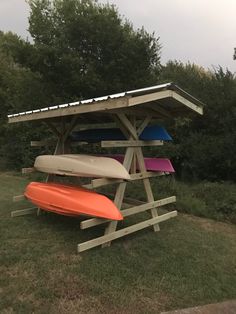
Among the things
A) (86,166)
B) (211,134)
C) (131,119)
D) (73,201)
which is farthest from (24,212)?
(211,134)

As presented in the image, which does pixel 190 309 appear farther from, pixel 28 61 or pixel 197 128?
pixel 28 61

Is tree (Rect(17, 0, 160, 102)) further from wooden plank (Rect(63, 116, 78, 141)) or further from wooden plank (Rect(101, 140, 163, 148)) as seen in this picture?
wooden plank (Rect(101, 140, 163, 148))

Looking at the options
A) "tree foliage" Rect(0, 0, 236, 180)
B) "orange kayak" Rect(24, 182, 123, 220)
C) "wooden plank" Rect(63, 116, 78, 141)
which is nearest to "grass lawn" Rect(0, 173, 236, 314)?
"orange kayak" Rect(24, 182, 123, 220)

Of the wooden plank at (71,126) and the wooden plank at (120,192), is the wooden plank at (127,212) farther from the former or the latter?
the wooden plank at (71,126)

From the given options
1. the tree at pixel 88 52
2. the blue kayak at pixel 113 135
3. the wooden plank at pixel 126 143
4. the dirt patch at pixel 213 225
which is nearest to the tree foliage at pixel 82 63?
the tree at pixel 88 52

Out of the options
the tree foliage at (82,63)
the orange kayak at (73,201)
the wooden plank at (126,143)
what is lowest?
the orange kayak at (73,201)

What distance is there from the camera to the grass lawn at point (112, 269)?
4375 millimetres

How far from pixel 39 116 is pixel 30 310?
4.06m

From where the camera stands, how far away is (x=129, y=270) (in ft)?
17.1

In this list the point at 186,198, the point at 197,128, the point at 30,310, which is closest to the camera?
the point at 30,310

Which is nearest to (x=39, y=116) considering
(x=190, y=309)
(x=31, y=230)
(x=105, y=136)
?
(x=105, y=136)

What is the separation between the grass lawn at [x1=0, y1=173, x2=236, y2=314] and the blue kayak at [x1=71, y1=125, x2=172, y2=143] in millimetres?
1708

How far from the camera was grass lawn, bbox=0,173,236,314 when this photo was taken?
172 inches

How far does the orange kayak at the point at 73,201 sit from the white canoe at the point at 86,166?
1.03 ft
